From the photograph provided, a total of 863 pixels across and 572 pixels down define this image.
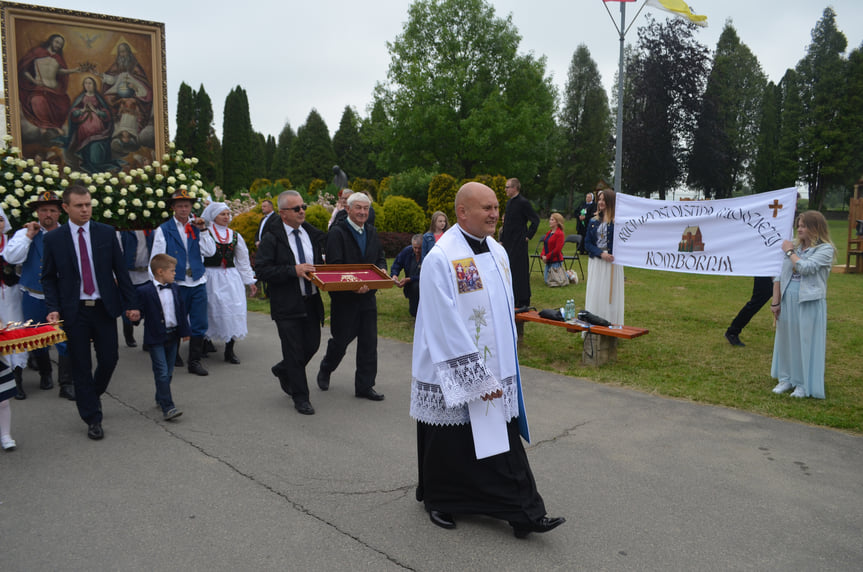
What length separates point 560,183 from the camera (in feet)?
179

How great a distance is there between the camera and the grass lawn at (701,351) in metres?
6.34

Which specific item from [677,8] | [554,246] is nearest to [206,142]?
[677,8]

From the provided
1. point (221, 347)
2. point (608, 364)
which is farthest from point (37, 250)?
point (608, 364)

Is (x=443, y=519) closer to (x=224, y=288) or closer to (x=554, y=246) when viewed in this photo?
(x=224, y=288)

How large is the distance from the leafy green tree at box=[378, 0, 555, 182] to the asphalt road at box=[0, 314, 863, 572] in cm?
3236

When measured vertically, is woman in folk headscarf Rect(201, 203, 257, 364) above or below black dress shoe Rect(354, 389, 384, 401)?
above

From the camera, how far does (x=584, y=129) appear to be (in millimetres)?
54406

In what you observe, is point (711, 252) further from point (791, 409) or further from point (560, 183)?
point (560, 183)

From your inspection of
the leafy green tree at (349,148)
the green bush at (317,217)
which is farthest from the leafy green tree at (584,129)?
the green bush at (317,217)

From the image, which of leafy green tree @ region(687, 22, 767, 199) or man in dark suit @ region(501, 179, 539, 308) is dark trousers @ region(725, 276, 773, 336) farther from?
leafy green tree @ region(687, 22, 767, 199)

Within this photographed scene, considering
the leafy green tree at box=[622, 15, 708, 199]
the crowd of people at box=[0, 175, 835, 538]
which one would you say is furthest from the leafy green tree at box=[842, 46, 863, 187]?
the crowd of people at box=[0, 175, 835, 538]

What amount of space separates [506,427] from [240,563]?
65.9 inches

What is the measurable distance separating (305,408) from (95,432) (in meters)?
1.84

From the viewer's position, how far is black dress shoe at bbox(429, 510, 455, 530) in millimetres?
3787
